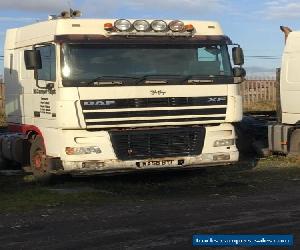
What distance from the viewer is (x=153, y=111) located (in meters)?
11.6

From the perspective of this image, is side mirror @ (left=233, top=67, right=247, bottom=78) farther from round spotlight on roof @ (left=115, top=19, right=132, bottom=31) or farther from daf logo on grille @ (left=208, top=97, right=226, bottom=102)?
round spotlight on roof @ (left=115, top=19, right=132, bottom=31)

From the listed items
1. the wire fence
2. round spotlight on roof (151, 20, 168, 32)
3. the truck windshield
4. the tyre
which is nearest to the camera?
the truck windshield

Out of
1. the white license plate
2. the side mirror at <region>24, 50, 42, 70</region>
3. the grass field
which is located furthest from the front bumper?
the side mirror at <region>24, 50, 42, 70</region>

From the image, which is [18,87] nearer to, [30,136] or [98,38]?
[30,136]

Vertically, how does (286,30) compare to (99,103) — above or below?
above

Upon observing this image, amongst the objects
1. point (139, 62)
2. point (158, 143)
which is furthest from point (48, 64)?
point (158, 143)

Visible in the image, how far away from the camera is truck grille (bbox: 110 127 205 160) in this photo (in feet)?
37.4

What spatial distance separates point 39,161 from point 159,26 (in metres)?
3.59

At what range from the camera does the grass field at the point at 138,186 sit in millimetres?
10594

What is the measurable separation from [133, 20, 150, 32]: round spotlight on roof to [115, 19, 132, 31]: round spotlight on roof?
13 centimetres

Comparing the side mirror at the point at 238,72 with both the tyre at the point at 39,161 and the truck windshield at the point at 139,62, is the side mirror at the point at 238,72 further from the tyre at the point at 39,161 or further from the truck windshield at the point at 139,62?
the tyre at the point at 39,161

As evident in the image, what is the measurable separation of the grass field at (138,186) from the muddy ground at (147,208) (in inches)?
0.6

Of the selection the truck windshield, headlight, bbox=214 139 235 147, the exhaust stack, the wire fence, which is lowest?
the wire fence

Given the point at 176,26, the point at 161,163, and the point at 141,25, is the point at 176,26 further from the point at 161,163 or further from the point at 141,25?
the point at 161,163
